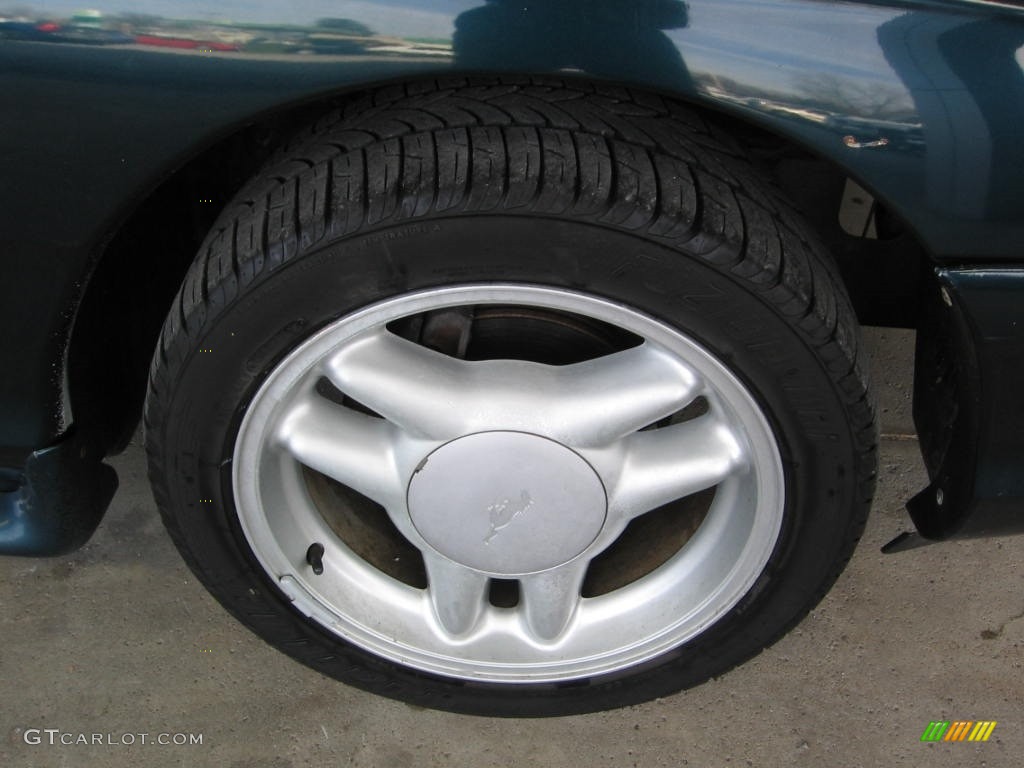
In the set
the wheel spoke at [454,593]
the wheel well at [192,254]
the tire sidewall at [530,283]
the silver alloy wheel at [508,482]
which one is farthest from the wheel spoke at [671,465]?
the wheel well at [192,254]

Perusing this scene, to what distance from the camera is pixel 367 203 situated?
114cm

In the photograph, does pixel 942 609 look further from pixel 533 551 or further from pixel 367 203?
pixel 367 203

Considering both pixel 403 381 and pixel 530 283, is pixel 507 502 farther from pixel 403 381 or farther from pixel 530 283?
pixel 530 283

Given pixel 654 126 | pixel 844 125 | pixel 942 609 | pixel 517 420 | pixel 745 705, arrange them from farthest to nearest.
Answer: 1. pixel 942 609
2. pixel 745 705
3. pixel 517 420
4. pixel 654 126
5. pixel 844 125

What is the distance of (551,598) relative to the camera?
60.5 inches

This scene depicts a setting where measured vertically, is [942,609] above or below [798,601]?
below

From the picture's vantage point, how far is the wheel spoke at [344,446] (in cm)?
139

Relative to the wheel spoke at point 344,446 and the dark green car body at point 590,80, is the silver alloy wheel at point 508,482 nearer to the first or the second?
the wheel spoke at point 344,446

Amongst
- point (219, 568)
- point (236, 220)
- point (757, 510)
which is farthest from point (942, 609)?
point (236, 220)

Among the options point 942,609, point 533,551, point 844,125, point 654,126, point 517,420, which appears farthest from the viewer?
point 942,609

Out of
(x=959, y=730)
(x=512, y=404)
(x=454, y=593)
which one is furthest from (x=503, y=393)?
(x=959, y=730)

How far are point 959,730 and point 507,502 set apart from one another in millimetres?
983

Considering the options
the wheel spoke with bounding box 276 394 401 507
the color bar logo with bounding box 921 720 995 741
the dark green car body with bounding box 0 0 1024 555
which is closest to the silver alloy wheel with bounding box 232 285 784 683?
the wheel spoke with bounding box 276 394 401 507

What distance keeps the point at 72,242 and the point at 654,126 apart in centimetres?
77
